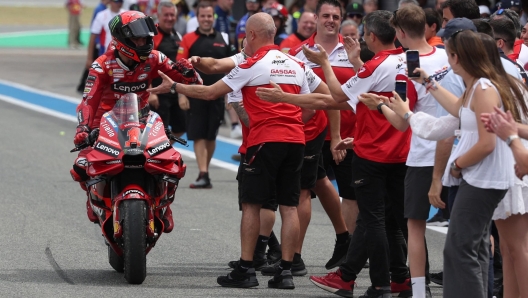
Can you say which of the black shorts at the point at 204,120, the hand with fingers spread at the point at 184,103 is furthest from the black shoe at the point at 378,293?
the black shorts at the point at 204,120

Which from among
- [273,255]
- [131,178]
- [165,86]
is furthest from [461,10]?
[131,178]

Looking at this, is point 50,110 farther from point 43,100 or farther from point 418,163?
point 418,163

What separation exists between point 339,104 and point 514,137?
224cm

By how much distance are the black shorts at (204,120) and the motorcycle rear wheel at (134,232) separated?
214 inches

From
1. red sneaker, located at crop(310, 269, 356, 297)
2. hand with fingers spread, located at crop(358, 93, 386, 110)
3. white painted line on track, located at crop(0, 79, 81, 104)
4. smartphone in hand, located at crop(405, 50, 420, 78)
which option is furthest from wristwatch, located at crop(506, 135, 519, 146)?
white painted line on track, located at crop(0, 79, 81, 104)

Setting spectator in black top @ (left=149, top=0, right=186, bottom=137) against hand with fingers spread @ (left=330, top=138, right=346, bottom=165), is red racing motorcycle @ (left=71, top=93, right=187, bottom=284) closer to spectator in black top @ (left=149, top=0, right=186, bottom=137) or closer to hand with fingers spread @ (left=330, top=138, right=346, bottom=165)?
hand with fingers spread @ (left=330, top=138, right=346, bottom=165)

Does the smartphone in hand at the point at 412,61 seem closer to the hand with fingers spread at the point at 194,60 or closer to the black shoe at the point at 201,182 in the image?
the hand with fingers spread at the point at 194,60

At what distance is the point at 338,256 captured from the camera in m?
8.66

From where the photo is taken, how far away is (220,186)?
41.9ft

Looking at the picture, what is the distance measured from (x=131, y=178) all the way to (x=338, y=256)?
6.35 ft

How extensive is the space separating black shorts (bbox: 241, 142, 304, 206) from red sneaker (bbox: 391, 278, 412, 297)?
112cm

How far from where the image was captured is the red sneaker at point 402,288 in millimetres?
7656

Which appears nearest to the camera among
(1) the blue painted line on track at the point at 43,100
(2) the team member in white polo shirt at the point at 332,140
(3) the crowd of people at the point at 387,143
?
(3) the crowd of people at the point at 387,143

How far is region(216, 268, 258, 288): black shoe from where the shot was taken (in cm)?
784
